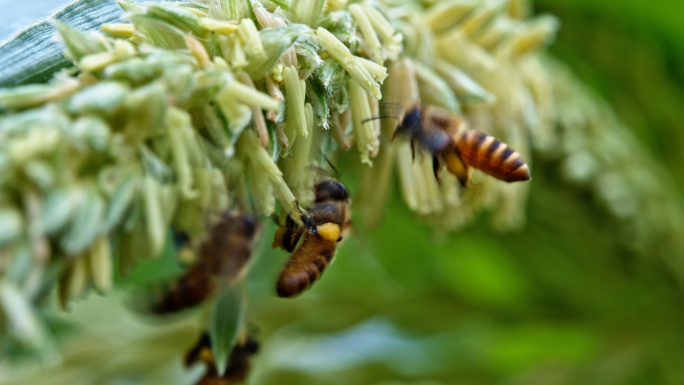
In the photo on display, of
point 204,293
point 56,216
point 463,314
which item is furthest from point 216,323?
point 463,314

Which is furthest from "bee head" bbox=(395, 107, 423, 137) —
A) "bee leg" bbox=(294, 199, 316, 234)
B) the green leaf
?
the green leaf

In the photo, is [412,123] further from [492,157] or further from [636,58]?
[636,58]

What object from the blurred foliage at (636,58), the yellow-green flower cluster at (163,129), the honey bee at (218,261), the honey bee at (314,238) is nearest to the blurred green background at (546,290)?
the blurred foliage at (636,58)

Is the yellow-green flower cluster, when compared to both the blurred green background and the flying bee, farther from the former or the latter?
the blurred green background

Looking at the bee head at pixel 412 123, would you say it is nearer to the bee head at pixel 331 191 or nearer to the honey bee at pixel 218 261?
the bee head at pixel 331 191

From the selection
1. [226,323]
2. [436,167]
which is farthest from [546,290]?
[226,323]

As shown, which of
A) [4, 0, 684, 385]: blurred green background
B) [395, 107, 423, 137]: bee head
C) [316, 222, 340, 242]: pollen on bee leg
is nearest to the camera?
[316, 222, 340, 242]: pollen on bee leg

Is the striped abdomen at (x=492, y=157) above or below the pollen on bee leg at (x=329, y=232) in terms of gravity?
above
